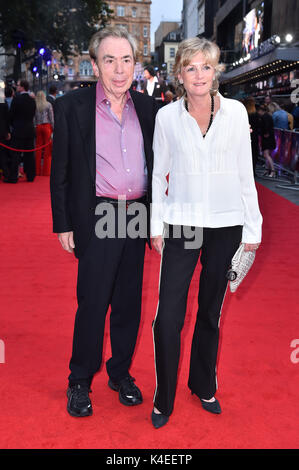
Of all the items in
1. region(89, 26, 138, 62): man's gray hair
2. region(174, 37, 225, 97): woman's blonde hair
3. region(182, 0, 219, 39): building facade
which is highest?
region(182, 0, 219, 39): building facade

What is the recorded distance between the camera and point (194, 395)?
3.19 metres

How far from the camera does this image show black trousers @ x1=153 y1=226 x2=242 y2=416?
2.71 metres

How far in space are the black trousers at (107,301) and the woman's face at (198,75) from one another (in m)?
0.74

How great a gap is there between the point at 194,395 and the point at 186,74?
5.84ft

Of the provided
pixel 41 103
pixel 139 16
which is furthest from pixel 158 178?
pixel 139 16

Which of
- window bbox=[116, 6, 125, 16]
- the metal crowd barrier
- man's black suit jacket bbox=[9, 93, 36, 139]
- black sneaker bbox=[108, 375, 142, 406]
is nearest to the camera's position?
black sneaker bbox=[108, 375, 142, 406]

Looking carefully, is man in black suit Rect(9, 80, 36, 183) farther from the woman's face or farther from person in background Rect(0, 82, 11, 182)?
the woman's face

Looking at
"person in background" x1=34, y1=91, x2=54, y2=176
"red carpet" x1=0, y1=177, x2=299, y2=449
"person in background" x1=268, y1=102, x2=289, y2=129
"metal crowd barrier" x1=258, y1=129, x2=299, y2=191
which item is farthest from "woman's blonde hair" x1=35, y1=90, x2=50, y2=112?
"red carpet" x1=0, y1=177, x2=299, y2=449

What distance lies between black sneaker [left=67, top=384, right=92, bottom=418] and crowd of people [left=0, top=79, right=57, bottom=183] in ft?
30.0

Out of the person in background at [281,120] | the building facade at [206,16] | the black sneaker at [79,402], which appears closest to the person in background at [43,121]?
the person in background at [281,120]

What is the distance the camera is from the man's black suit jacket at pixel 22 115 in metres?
11.7

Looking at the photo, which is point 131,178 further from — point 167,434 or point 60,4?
point 60,4

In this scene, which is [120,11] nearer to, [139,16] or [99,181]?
[139,16]

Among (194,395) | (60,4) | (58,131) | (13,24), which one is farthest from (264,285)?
(60,4)
